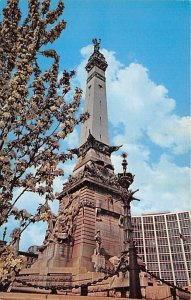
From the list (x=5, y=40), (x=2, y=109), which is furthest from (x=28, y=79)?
(x=5, y=40)

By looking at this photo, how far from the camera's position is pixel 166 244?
80.3 m

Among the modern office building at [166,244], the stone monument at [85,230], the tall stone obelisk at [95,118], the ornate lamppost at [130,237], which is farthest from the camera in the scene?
the modern office building at [166,244]

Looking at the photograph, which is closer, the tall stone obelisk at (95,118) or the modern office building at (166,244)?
the tall stone obelisk at (95,118)

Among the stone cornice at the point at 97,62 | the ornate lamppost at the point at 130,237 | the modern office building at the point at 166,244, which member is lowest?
the ornate lamppost at the point at 130,237

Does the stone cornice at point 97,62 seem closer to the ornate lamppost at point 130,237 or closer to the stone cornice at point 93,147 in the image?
the stone cornice at point 93,147

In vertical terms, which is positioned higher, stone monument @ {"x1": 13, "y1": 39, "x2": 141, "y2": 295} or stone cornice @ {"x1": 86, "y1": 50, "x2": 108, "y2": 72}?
stone cornice @ {"x1": 86, "y1": 50, "x2": 108, "y2": 72}

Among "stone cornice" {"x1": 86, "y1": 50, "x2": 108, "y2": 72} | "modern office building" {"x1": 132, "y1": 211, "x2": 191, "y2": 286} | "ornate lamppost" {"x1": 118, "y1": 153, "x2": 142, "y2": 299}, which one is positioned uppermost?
"stone cornice" {"x1": 86, "y1": 50, "x2": 108, "y2": 72}

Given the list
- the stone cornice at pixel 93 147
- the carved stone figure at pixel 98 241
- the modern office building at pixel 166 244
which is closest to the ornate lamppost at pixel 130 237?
the carved stone figure at pixel 98 241

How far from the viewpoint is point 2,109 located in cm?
624

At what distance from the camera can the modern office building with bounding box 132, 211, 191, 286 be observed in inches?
2916

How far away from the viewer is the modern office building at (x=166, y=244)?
74062 mm

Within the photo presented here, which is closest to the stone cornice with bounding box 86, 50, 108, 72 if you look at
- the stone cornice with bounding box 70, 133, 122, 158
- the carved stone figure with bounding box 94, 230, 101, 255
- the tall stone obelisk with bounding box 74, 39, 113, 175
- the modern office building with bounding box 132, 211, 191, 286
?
the tall stone obelisk with bounding box 74, 39, 113, 175

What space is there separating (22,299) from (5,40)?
7372 millimetres

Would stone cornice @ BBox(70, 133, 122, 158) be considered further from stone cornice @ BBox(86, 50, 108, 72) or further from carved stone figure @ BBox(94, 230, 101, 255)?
stone cornice @ BBox(86, 50, 108, 72)
